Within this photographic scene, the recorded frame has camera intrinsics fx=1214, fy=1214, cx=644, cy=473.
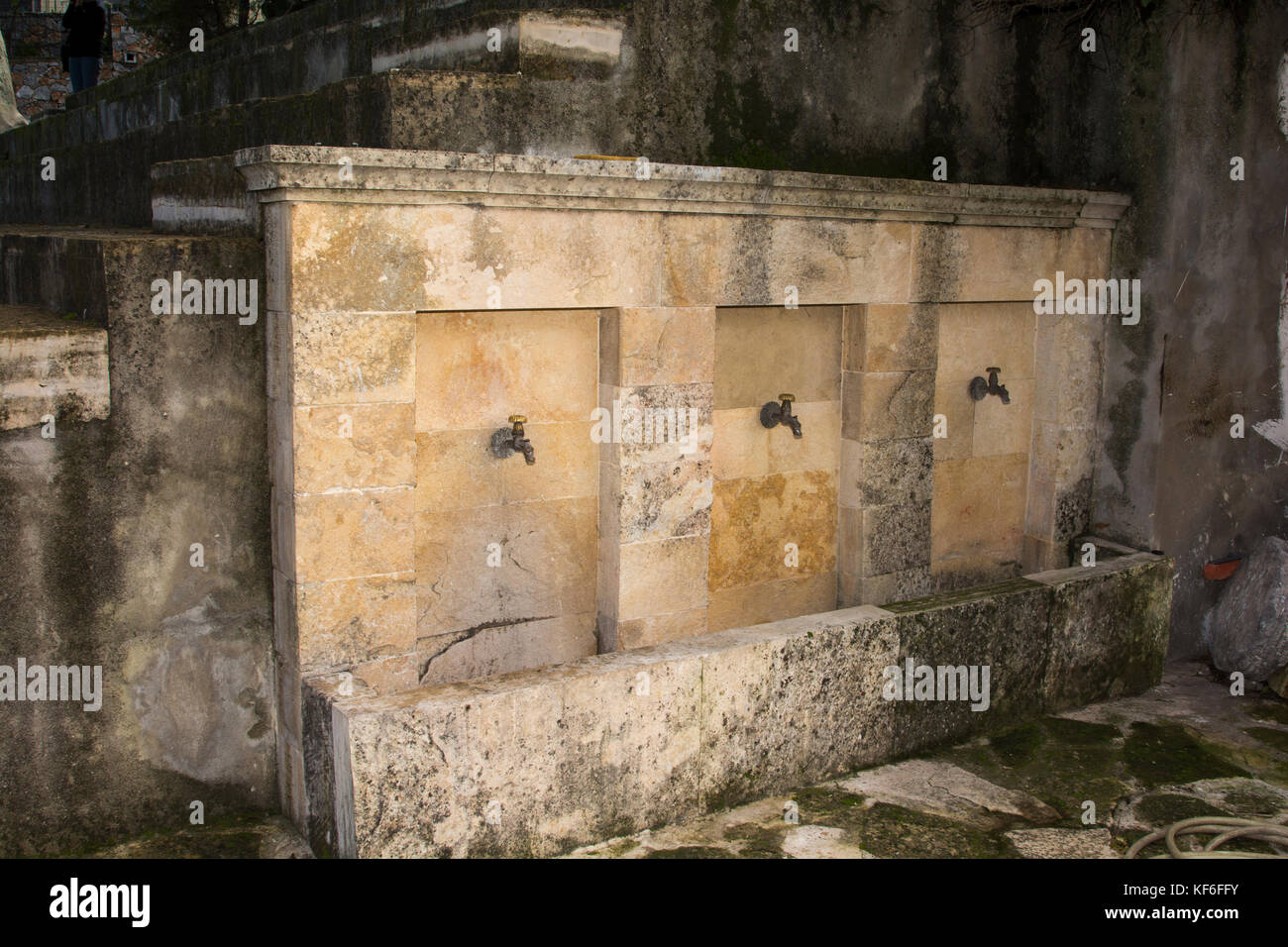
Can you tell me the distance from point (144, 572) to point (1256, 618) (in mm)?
6504

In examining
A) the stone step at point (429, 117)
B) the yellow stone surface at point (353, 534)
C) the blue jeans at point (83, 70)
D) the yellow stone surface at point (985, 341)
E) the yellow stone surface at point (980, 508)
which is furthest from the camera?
the blue jeans at point (83, 70)

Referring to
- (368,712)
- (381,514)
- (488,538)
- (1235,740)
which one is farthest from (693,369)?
(1235,740)

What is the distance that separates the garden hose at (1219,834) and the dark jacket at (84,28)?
44.4 ft

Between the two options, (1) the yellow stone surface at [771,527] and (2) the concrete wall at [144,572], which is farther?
(1) the yellow stone surface at [771,527]

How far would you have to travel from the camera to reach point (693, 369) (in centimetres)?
627

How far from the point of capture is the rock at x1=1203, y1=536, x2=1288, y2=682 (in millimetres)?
7555

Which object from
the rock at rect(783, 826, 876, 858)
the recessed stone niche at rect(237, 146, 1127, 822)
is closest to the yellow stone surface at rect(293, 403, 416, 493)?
the recessed stone niche at rect(237, 146, 1127, 822)

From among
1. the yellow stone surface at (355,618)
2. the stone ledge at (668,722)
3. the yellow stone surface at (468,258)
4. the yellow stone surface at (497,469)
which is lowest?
the stone ledge at (668,722)

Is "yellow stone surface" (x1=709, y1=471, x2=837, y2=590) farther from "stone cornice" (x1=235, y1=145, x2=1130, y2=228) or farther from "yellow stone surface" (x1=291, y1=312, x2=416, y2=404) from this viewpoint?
"yellow stone surface" (x1=291, y1=312, x2=416, y2=404)

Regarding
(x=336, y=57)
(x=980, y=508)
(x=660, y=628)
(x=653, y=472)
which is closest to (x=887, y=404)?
(x=980, y=508)

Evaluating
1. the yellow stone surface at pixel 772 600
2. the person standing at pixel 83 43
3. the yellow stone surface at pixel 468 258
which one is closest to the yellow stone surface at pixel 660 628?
the yellow stone surface at pixel 772 600

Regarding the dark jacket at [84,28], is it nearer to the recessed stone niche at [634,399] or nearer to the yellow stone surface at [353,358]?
the recessed stone niche at [634,399]

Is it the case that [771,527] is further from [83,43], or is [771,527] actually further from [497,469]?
[83,43]

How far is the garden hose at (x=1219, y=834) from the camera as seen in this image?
5328 mm
